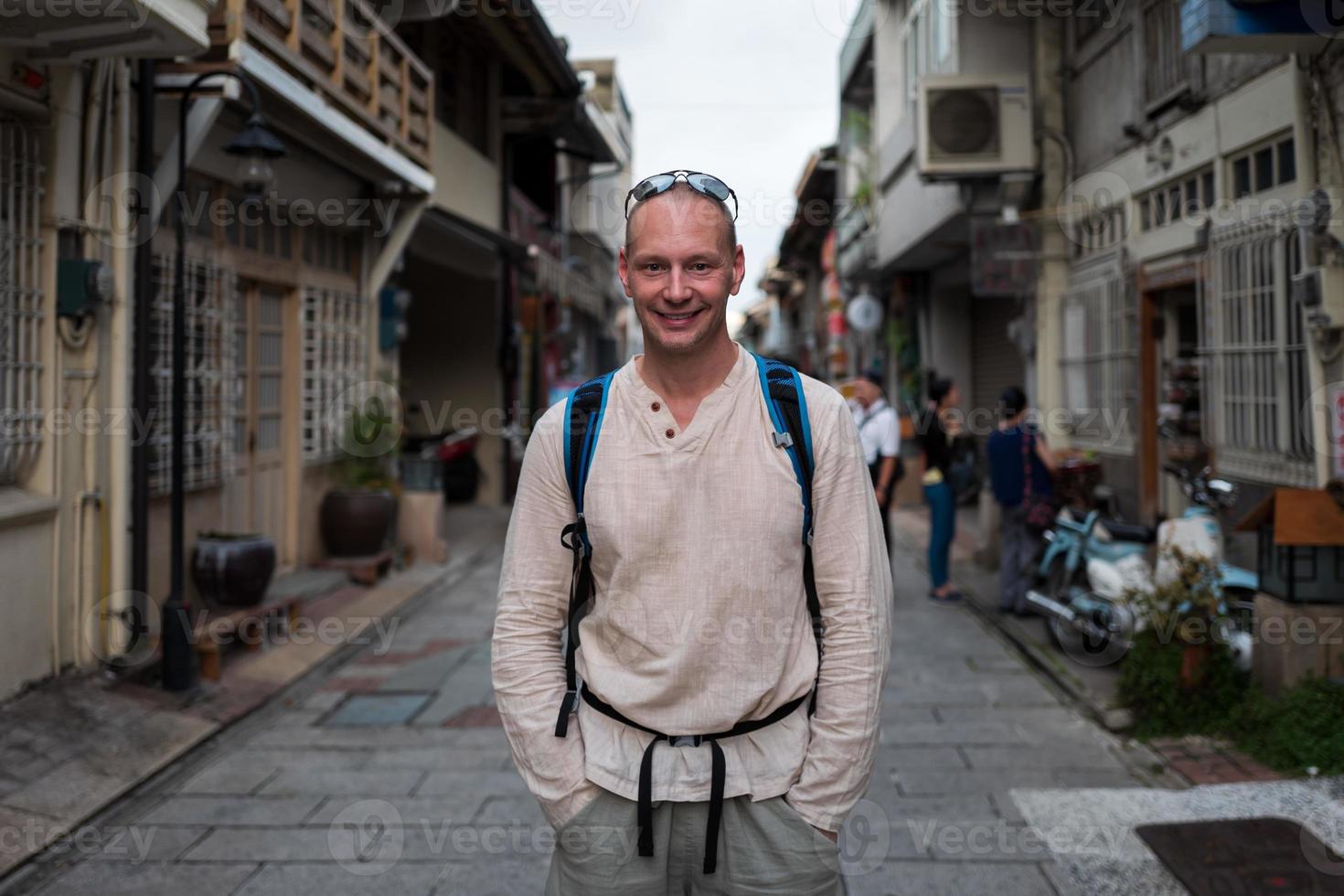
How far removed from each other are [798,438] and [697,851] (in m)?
0.81

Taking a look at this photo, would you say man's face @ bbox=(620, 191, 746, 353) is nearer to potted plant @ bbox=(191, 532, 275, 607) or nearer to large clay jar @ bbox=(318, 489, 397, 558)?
potted plant @ bbox=(191, 532, 275, 607)

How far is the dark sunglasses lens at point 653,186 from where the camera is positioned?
2.11 metres

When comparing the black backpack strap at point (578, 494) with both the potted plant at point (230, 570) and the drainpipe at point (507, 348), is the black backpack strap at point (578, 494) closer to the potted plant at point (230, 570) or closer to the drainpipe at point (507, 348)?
the potted plant at point (230, 570)

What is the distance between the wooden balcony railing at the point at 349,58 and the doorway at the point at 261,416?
5.93 feet

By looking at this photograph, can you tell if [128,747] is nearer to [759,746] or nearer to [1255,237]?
[759,746]

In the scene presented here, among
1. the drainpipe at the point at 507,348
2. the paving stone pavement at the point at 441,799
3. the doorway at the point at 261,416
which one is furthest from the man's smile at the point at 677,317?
the drainpipe at the point at 507,348

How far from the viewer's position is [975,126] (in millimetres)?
10531

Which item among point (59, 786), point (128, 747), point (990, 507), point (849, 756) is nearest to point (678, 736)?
point (849, 756)

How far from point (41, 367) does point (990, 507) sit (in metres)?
8.19

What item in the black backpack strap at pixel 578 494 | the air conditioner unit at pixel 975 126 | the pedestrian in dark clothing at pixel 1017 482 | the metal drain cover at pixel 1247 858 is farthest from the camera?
the air conditioner unit at pixel 975 126

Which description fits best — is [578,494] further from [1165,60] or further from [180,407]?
[1165,60]

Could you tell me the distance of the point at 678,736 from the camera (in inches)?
81.6

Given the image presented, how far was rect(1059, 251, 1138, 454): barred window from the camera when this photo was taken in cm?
915

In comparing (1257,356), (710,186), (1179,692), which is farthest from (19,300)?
(1257,356)
